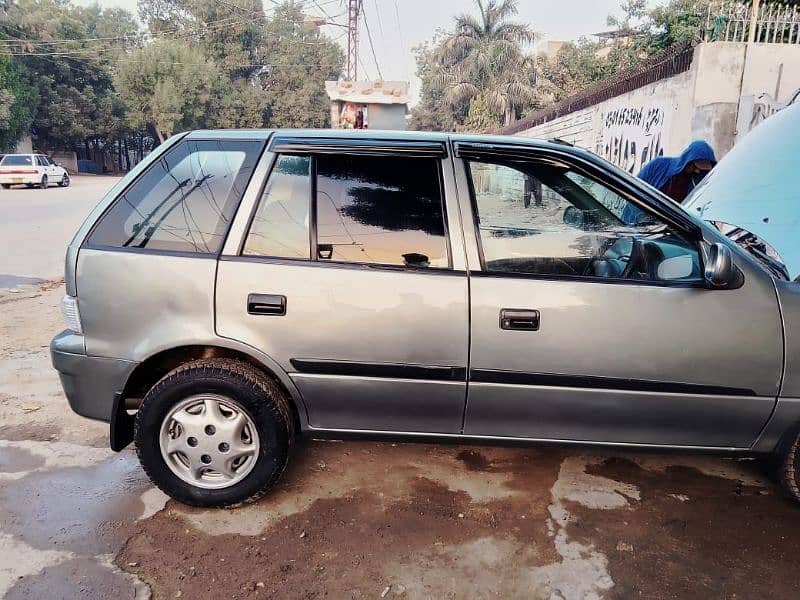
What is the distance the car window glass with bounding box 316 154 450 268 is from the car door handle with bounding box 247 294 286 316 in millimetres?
268

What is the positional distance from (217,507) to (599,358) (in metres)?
1.87

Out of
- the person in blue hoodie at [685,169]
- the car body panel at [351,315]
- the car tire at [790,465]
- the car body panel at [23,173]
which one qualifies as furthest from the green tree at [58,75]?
the car tire at [790,465]

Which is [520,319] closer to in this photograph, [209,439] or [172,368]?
[209,439]

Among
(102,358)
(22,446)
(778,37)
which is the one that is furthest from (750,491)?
(778,37)

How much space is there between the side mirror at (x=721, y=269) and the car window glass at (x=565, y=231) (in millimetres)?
98

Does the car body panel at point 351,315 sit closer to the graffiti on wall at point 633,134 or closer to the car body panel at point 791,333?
the car body panel at point 791,333

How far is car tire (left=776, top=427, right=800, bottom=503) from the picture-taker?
2562 millimetres

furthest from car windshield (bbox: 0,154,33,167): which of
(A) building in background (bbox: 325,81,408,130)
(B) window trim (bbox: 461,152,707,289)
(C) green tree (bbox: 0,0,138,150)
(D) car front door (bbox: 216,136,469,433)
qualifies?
(B) window trim (bbox: 461,152,707,289)

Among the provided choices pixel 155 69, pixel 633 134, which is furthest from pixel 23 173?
pixel 633 134

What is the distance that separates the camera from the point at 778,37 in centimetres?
767

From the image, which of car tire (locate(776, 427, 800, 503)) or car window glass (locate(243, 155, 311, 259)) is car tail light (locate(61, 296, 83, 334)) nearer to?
car window glass (locate(243, 155, 311, 259))

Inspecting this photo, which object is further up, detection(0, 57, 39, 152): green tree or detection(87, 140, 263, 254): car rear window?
detection(0, 57, 39, 152): green tree

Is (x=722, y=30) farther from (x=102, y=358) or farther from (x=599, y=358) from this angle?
(x=102, y=358)

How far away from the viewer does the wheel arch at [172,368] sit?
2.56m
